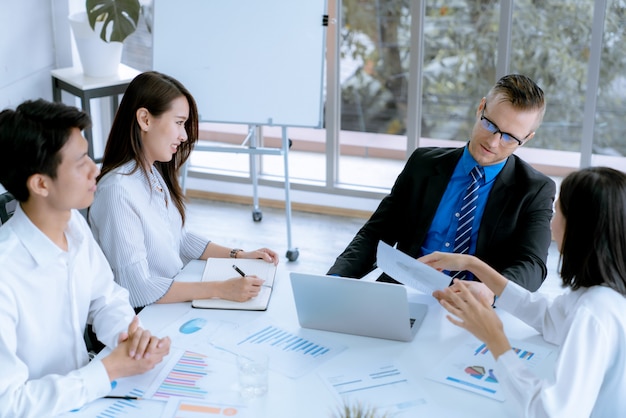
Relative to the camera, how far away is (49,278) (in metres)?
1.78

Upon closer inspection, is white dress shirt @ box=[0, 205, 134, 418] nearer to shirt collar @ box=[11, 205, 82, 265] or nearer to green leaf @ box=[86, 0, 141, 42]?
shirt collar @ box=[11, 205, 82, 265]

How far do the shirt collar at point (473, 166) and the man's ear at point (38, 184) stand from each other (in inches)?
53.1

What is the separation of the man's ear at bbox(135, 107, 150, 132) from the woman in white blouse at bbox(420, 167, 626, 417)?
4.14 ft

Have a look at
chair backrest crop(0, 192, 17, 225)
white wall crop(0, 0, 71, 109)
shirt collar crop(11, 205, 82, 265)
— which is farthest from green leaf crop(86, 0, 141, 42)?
shirt collar crop(11, 205, 82, 265)

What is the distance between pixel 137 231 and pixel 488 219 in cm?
108

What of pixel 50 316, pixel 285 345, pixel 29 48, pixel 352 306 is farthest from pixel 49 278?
pixel 29 48

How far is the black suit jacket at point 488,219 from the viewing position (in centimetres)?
238

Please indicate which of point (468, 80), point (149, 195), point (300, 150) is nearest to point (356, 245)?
point (149, 195)

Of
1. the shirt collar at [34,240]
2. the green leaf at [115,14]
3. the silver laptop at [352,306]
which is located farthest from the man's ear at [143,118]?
the green leaf at [115,14]

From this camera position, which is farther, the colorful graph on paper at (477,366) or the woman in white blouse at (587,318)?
the colorful graph on paper at (477,366)

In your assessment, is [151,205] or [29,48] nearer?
[151,205]

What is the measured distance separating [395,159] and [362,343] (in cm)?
319

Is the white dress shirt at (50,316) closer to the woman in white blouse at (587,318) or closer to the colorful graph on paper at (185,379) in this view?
the colorful graph on paper at (185,379)

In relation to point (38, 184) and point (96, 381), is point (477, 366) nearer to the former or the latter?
point (96, 381)
